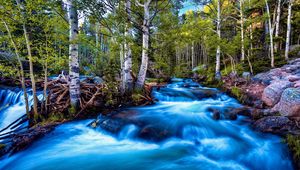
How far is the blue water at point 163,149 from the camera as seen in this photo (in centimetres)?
477

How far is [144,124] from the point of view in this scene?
21.5 ft

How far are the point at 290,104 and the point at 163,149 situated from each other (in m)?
4.58

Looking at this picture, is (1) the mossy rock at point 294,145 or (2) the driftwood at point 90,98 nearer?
(1) the mossy rock at point 294,145

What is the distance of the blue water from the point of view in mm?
4766

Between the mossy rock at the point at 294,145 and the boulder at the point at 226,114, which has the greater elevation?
the boulder at the point at 226,114

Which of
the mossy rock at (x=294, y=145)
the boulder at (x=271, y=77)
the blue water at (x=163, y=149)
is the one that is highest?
the boulder at (x=271, y=77)

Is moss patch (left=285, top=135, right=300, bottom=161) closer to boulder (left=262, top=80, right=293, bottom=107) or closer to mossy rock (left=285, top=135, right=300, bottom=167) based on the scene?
mossy rock (left=285, top=135, right=300, bottom=167)

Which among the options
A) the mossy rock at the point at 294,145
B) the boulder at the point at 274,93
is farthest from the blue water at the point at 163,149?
the boulder at the point at 274,93

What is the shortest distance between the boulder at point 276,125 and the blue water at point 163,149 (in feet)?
0.83

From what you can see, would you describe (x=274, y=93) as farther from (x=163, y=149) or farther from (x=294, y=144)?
(x=163, y=149)

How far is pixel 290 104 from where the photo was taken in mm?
6402

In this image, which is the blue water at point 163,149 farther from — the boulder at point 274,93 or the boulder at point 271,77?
the boulder at point 271,77

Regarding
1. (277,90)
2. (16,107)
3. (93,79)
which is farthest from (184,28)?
(16,107)

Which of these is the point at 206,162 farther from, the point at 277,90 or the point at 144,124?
the point at 277,90
